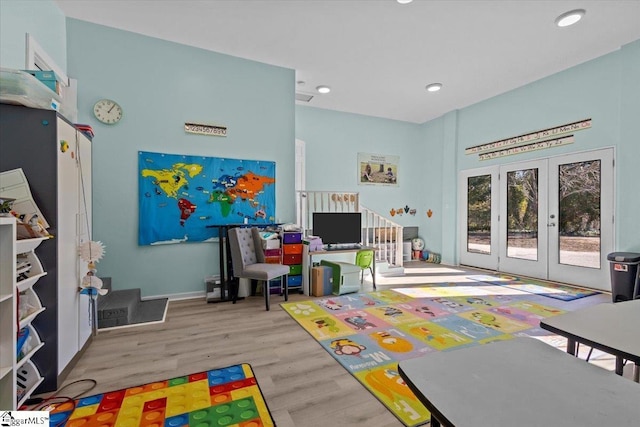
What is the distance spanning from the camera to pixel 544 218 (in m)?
4.61

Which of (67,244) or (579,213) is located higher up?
(579,213)

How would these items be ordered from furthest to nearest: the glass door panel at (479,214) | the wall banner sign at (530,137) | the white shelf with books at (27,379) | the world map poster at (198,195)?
the glass door panel at (479,214)
the wall banner sign at (530,137)
the world map poster at (198,195)
the white shelf with books at (27,379)

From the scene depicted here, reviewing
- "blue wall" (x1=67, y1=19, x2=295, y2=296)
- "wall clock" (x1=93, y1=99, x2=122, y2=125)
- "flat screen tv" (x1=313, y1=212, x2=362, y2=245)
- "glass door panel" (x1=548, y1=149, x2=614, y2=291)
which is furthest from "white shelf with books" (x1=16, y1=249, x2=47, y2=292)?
"glass door panel" (x1=548, y1=149, x2=614, y2=291)

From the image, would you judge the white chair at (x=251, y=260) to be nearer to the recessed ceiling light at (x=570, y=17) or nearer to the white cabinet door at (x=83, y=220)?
the white cabinet door at (x=83, y=220)

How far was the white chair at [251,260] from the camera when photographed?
3.32 metres

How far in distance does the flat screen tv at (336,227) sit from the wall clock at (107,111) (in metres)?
2.69

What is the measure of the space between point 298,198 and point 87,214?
2.89 m

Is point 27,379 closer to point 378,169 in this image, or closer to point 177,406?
point 177,406

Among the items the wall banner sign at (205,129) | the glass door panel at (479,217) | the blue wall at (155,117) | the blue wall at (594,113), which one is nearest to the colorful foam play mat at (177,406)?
the blue wall at (155,117)

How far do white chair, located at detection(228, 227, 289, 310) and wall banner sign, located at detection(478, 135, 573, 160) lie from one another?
4.23m

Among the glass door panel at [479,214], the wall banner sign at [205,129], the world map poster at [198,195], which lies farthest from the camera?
the glass door panel at [479,214]

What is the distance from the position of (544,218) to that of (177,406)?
17.3ft

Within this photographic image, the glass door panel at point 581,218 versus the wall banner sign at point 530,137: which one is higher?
the wall banner sign at point 530,137

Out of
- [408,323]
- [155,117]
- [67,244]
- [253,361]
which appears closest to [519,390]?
[253,361]
